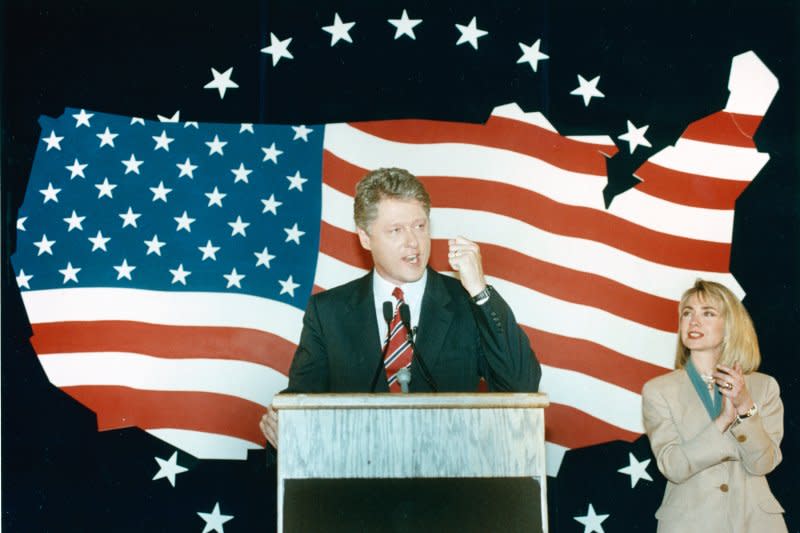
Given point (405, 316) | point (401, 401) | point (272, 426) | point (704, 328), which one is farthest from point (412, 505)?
point (704, 328)

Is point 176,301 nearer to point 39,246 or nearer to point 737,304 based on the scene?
point 39,246

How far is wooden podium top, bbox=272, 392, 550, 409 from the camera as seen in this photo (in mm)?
2189

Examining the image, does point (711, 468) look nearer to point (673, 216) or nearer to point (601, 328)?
point (601, 328)

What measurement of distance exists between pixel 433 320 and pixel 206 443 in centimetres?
165

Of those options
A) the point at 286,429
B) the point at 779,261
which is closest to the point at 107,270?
the point at 286,429

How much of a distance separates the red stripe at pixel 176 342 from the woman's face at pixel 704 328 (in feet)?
5.65

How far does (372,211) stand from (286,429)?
126cm

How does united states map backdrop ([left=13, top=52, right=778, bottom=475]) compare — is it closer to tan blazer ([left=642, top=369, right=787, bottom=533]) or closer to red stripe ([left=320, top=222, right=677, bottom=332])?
red stripe ([left=320, top=222, right=677, bottom=332])

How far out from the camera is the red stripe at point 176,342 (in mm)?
4332

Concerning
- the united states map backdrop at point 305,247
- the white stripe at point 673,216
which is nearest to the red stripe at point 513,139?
the united states map backdrop at point 305,247

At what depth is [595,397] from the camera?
14.2 feet

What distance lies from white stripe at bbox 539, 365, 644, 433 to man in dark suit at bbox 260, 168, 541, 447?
117cm

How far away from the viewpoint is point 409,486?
2.16m

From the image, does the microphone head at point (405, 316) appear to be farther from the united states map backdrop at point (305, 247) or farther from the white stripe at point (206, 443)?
the white stripe at point (206, 443)
